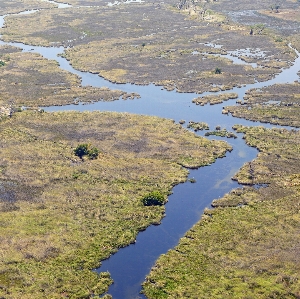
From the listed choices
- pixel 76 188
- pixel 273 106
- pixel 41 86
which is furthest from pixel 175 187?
pixel 41 86

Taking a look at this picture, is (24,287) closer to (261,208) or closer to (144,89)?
(261,208)

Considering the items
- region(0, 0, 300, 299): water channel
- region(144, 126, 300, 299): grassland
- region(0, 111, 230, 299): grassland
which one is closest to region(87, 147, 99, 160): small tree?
region(0, 111, 230, 299): grassland

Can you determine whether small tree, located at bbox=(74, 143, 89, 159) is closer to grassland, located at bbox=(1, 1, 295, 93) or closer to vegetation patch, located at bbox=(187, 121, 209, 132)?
vegetation patch, located at bbox=(187, 121, 209, 132)

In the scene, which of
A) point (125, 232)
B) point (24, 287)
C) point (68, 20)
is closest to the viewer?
point (24, 287)

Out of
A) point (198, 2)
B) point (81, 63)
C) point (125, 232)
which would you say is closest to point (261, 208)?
point (125, 232)

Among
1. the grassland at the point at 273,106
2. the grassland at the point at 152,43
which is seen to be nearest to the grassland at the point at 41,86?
the grassland at the point at 152,43

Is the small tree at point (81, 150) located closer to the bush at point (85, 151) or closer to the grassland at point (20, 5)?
the bush at point (85, 151)
